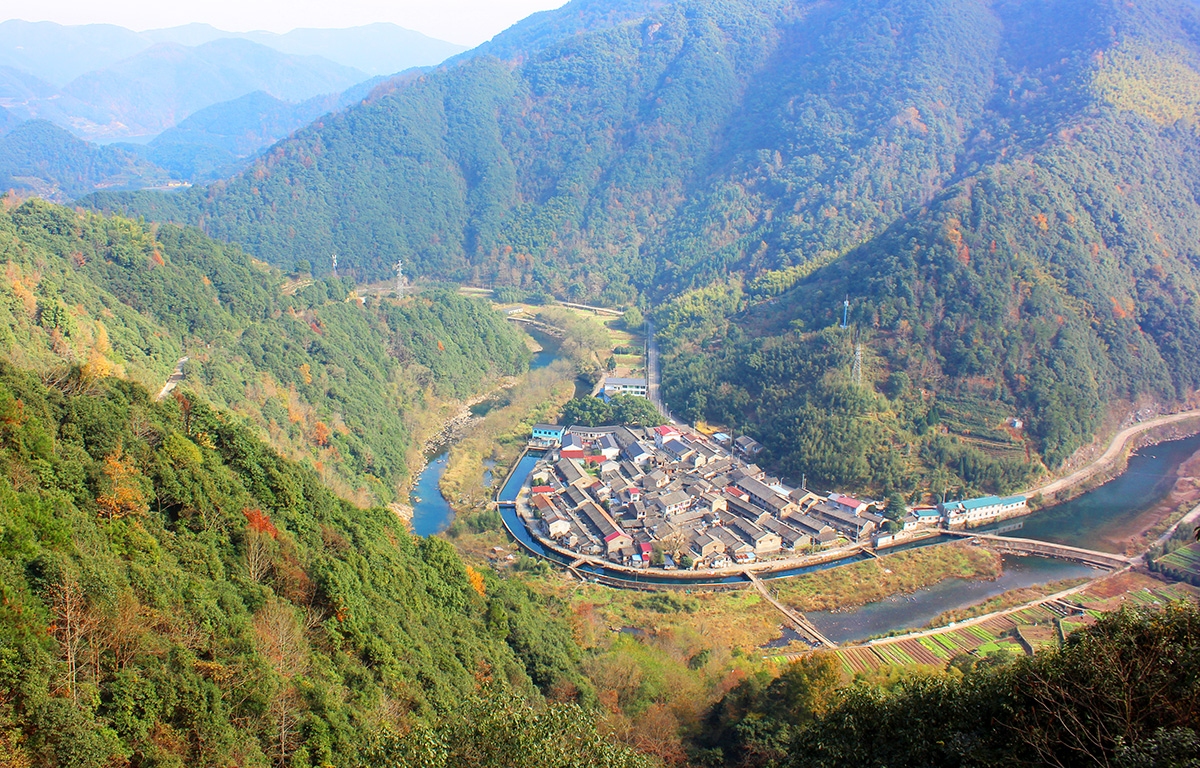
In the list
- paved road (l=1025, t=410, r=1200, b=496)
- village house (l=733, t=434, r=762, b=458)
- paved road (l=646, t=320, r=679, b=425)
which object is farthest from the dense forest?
paved road (l=1025, t=410, r=1200, b=496)

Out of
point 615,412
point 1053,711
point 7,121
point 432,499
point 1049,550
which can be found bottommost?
point 432,499

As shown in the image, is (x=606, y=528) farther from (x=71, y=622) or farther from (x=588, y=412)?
(x=71, y=622)

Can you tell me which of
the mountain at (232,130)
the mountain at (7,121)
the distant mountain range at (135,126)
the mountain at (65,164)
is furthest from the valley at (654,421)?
the mountain at (7,121)

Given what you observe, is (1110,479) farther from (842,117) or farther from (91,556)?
(842,117)

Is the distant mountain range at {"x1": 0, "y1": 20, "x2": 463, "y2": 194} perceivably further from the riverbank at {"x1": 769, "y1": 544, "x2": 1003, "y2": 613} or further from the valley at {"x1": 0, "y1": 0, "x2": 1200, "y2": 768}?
the riverbank at {"x1": 769, "y1": 544, "x2": 1003, "y2": 613}

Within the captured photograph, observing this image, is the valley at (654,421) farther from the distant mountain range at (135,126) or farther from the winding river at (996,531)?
the distant mountain range at (135,126)

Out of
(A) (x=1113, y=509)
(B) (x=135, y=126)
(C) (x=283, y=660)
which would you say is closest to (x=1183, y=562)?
(A) (x=1113, y=509)
